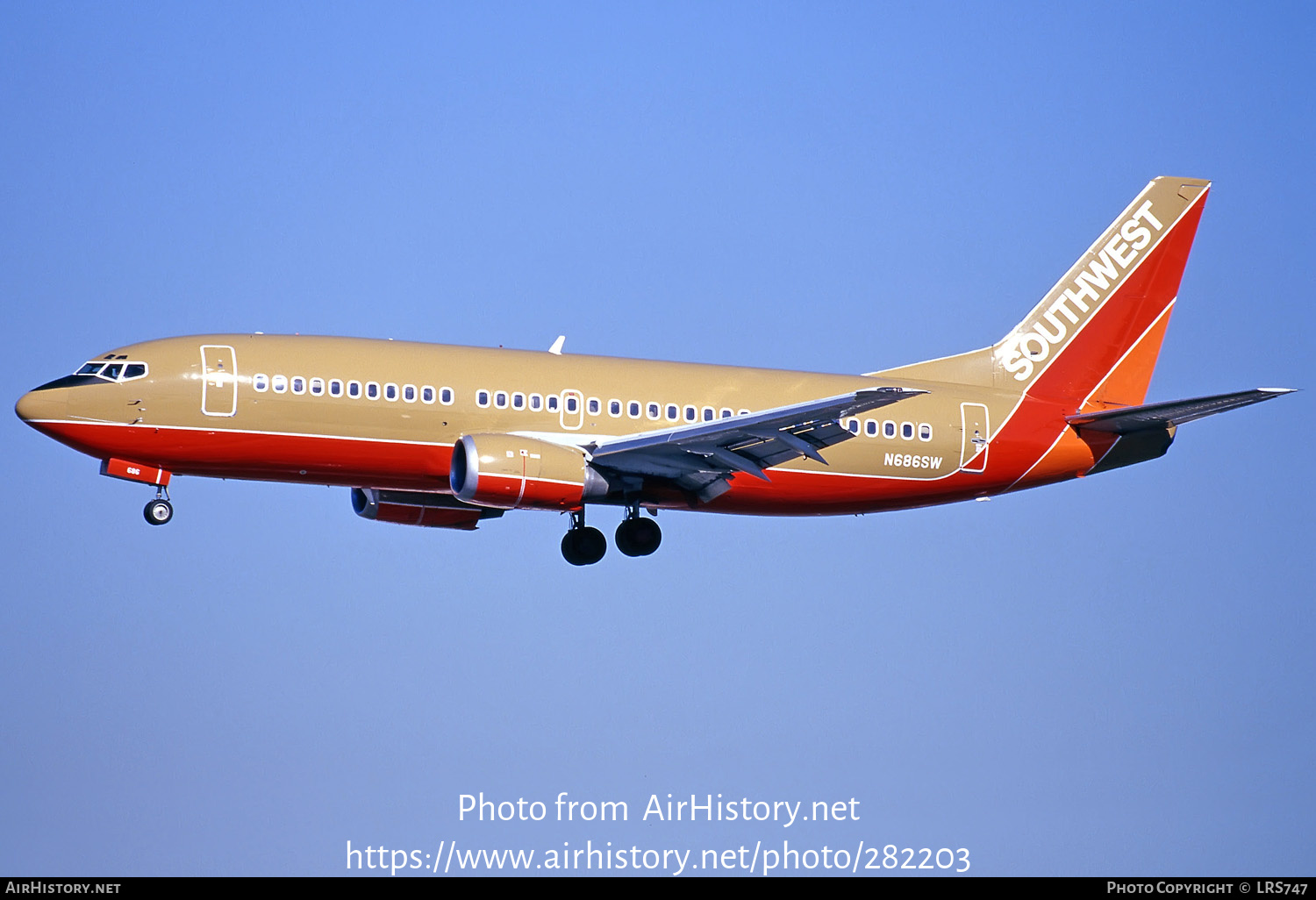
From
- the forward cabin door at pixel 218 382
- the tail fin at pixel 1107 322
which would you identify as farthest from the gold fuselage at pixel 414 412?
the tail fin at pixel 1107 322

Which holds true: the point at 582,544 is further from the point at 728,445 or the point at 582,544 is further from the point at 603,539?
the point at 728,445

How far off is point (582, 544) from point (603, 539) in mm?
640

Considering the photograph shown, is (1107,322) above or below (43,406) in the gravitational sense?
above

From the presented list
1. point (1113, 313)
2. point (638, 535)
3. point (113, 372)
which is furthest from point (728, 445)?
point (113, 372)

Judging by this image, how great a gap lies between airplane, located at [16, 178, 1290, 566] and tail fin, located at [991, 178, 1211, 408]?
7 cm

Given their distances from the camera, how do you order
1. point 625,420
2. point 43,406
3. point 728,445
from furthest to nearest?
point 625,420 → point 728,445 → point 43,406

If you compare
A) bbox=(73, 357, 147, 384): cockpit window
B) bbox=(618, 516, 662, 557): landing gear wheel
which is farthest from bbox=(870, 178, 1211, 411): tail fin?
bbox=(73, 357, 147, 384): cockpit window

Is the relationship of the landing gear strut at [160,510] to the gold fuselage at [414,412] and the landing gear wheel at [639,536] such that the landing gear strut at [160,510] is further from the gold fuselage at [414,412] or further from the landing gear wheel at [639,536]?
the landing gear wheel at [639,536]

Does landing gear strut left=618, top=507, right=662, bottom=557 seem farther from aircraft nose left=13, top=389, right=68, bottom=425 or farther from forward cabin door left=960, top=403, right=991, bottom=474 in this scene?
aircraft nose left=13, top=389, right=68, bottom=425

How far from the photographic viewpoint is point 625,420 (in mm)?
45531

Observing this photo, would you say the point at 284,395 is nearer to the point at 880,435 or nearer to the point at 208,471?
the point at 208,471

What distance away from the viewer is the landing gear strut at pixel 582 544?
47500mm

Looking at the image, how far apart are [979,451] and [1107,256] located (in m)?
8.28

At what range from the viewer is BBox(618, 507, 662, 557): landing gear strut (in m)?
47.4
